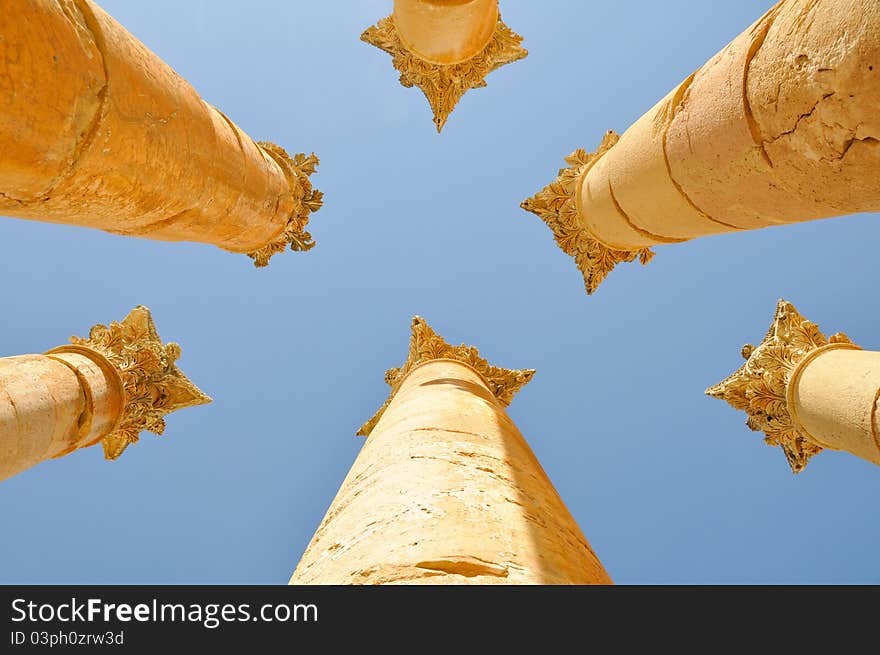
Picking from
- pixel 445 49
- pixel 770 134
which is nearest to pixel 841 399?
pixel 770 134

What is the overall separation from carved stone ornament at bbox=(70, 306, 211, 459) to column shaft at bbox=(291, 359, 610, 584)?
19.0 feet

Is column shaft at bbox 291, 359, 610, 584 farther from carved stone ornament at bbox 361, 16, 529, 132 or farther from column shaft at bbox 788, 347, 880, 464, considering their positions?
carved stone ornament at bbox 361, 16, 529, 132

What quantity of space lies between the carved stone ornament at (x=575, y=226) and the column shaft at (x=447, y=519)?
4.23 meters

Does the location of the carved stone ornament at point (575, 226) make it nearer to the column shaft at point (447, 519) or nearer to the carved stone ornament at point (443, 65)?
the column shaft at point (447, 519)

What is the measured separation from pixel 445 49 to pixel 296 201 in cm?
708

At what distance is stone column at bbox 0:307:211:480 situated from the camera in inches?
327

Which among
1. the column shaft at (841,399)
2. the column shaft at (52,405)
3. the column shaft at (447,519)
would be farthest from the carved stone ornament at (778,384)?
the column shaft at (52,405)

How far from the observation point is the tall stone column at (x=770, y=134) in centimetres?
352

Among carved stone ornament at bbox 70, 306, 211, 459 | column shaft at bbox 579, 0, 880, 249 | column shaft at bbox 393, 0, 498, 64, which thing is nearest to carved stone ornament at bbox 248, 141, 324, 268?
carved stone ornament at bbox 70, 306, 211, 459

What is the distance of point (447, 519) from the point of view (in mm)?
4668

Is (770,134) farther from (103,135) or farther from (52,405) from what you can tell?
(52,405)

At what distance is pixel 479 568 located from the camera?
13.1ft
